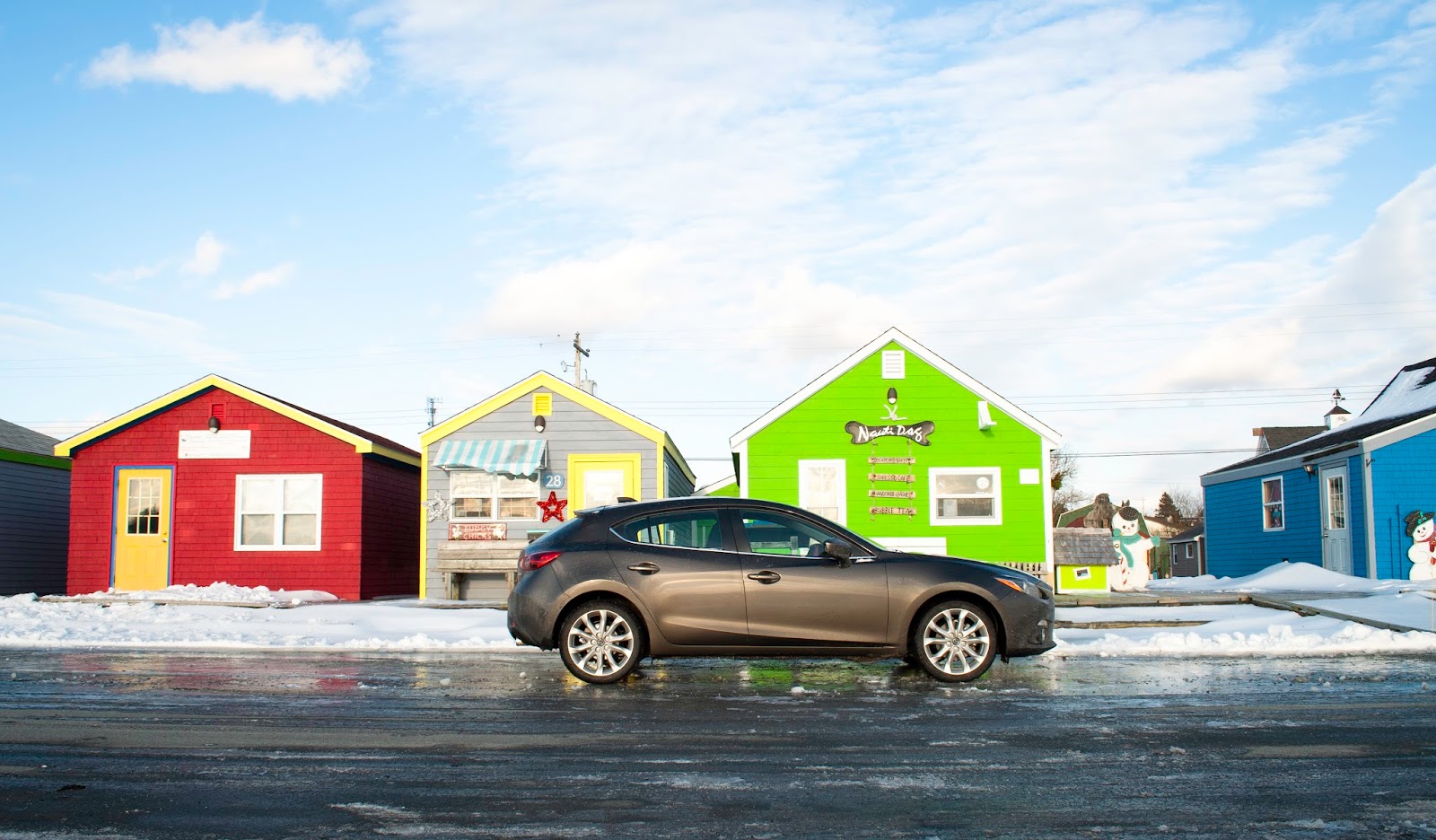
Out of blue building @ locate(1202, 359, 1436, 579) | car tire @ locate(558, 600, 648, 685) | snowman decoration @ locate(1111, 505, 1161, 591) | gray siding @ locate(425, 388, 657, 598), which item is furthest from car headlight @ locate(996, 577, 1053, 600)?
blue building @ locate(1202, 359, 1436, 579)

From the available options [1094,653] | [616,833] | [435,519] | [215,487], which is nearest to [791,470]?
[435,519]

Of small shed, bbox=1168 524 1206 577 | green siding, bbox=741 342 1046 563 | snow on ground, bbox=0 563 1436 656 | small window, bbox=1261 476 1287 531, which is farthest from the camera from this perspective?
small shed, bbox=1168 524 1206 577

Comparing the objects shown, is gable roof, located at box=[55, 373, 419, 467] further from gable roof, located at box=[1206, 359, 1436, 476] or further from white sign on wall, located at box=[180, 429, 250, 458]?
gable roof, located at box=[1206, 359, 1436, 476]

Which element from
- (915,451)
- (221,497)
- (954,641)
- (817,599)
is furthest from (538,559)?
(221,497)

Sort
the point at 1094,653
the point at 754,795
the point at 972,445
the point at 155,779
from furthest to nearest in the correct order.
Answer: the point at 972,445, the point at 1094,653, the point at 155,779, the point at 754,795

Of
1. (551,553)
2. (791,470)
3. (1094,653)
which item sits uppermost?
(791,470)

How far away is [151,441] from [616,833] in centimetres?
2081

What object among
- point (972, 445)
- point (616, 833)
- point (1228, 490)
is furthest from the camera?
point (1228, 490)

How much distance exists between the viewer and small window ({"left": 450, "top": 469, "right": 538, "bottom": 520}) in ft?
69.6

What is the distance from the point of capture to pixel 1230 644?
11695 mm

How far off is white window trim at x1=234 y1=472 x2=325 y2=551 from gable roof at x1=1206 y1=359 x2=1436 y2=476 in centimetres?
2200

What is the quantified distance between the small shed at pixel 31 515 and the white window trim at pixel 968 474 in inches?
791

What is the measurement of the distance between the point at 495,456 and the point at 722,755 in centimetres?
1562

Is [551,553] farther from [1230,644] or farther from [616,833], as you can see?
[1230,644]
